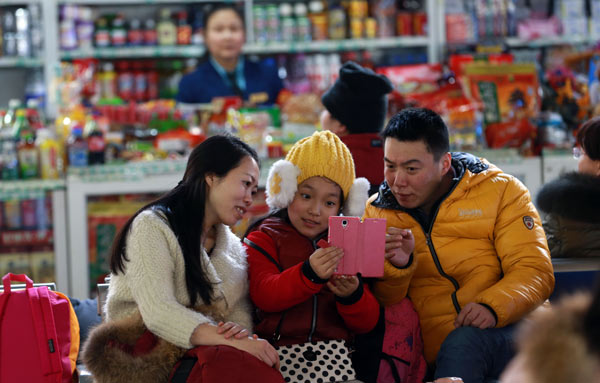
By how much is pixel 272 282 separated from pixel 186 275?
251mm

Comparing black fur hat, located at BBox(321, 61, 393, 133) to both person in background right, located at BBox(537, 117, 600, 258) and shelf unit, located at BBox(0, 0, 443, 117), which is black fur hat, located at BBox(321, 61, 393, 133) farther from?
shelf unit, located at BBox(0, 0, 443, 117)

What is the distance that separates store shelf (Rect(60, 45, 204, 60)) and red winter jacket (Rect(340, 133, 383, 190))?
92.6 inches

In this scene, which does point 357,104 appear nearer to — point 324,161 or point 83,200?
point 324,161

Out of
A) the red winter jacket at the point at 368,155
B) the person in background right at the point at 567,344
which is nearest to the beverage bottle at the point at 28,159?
the red winter jacket at the point at 368,155

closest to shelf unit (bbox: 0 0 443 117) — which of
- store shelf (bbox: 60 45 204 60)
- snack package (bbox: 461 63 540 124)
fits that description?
store shelf (bbox: 60 45 204 60)

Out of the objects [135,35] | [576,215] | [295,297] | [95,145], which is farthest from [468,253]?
[135,35]

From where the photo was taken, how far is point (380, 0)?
516cm

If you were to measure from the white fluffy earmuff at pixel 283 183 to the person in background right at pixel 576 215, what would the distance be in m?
0.75

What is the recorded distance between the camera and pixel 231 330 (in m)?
2.00

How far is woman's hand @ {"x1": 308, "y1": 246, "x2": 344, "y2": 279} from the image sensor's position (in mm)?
2059

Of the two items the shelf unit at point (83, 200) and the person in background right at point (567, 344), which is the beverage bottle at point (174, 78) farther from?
the person in background right at point (567, 344)

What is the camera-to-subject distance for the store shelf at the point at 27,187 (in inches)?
157

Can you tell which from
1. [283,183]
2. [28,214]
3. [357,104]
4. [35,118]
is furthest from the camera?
[35,118]

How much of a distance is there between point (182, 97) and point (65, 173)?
117 centimetres
